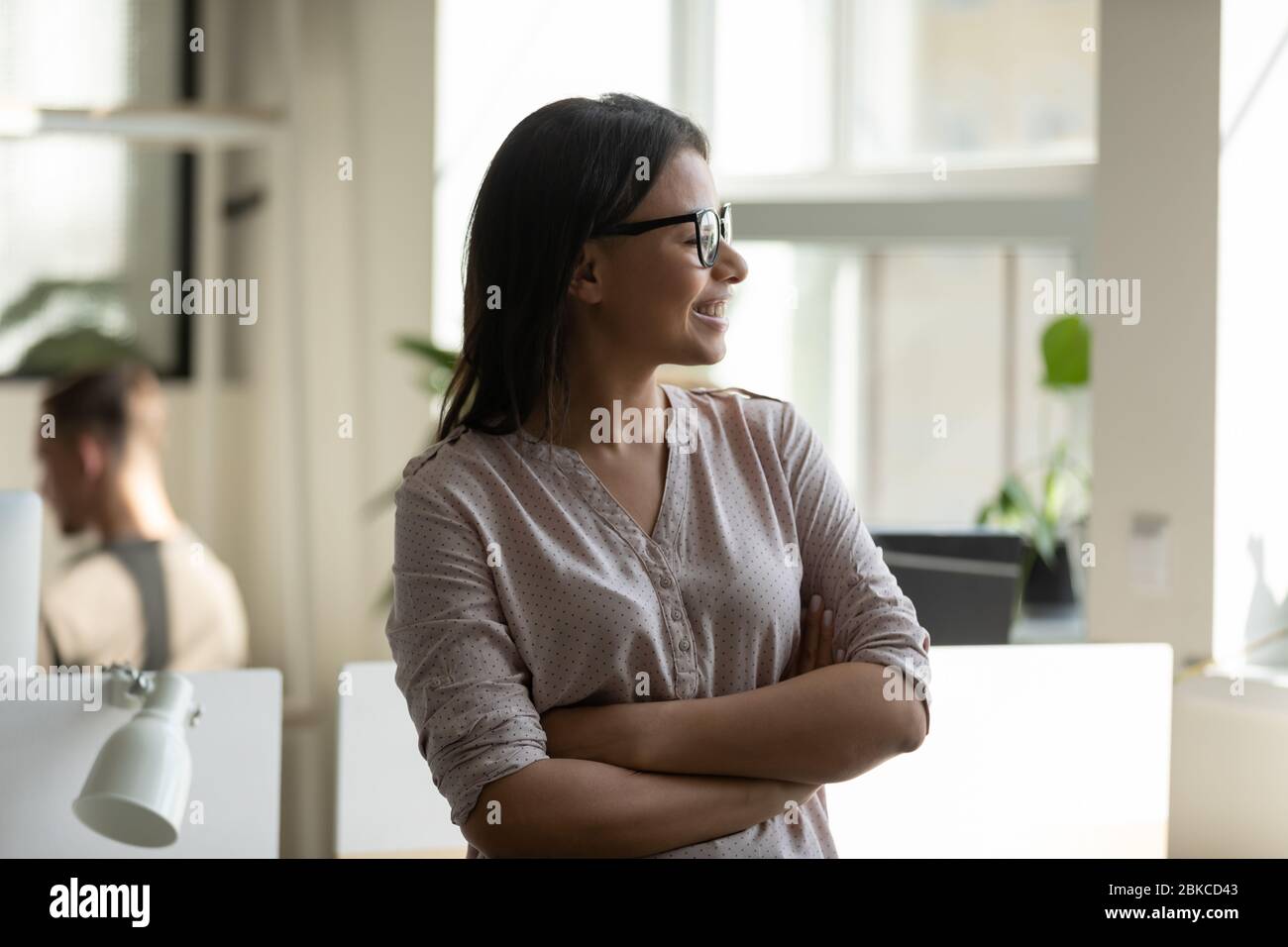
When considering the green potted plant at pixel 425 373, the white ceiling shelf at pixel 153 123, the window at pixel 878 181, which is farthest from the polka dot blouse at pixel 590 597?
the window at pixel 878 181

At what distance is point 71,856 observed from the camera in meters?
1.54

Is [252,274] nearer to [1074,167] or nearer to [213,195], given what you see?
[213,195]

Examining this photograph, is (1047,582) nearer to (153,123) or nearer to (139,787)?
(153,123)

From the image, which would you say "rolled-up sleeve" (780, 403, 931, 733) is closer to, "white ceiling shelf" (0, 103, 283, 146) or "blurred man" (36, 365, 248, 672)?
"blurred man" (36, 365, 248, 672)

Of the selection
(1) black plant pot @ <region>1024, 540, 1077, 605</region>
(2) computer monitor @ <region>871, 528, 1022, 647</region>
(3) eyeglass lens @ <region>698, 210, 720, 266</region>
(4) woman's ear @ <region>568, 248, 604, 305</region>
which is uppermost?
(3) eyeglass lens @ <region>698, 210, 720, 266</region>

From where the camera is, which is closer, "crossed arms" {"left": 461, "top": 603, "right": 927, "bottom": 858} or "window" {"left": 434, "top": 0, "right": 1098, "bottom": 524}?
"crossed arms" {"left": 461, "top": 603, "right": 927, "bottom": 858}

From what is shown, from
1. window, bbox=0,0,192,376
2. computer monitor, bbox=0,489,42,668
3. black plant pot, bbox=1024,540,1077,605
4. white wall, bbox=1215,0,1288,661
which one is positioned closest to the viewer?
computer monitor, bbox=0,489,42,668

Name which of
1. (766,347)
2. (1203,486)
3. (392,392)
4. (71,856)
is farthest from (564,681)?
(766,347)

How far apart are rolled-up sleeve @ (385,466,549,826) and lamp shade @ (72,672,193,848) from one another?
0.97ft

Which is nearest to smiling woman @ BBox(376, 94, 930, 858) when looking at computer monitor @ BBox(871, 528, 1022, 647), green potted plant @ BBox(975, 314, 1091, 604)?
computer monitor @ BBox(871, 528, 1022, 647)

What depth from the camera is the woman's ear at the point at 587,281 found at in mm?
1239

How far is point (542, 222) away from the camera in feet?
4.00

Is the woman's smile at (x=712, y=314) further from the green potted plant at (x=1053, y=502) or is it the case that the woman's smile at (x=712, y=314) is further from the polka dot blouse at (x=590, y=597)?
the green potted plant at (x=1053, y=502)

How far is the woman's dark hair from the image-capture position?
3.97 ft
